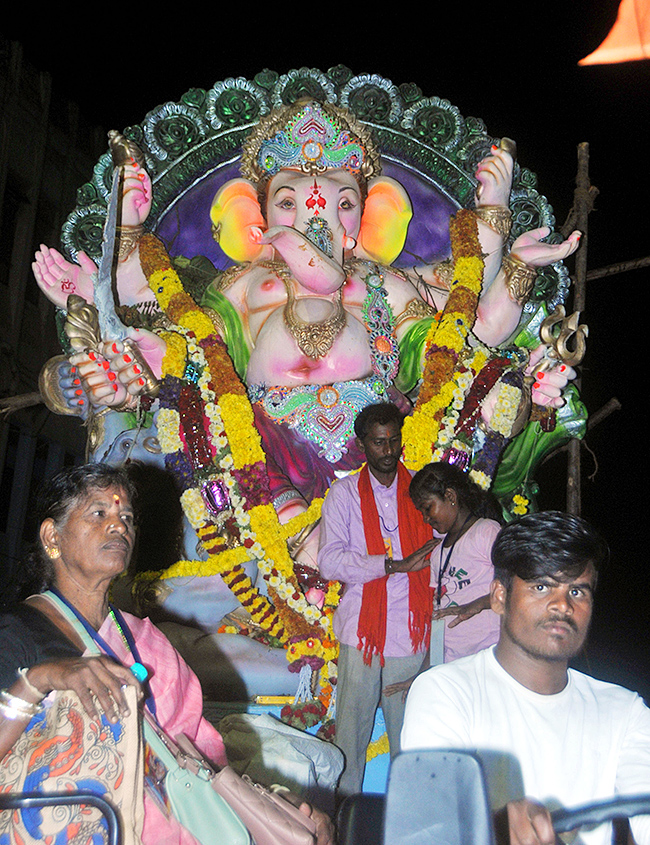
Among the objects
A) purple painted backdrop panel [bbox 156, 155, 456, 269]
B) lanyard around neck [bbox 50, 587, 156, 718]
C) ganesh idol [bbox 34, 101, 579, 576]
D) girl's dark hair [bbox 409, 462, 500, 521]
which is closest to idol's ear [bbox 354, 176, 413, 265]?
ganesh idol [bbox 34, 101, 579, 576]

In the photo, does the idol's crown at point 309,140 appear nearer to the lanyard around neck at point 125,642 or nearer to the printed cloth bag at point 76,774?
the lanyard around neck at point 125,642

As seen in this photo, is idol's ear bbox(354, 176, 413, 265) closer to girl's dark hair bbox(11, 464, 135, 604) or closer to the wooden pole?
the wooden pole

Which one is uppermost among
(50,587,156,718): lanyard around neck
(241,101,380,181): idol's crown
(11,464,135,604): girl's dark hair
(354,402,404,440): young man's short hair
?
(241,101,380,181): idol's crown

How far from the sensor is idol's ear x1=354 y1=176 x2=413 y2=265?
20.6 feet

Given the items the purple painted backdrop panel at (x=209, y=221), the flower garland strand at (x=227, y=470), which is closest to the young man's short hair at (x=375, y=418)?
the flower garland strand at (x=227, y=470)

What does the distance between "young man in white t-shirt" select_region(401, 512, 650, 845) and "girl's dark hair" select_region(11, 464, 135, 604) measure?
3.60 ft

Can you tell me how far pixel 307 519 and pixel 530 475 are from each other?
1.58m

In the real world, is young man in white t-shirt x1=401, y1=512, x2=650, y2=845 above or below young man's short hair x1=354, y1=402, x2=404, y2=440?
below

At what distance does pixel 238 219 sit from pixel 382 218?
0.94 m

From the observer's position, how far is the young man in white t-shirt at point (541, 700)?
2010mm

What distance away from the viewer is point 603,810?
1.39 metres

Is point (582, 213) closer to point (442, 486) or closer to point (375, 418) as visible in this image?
point (375, 418)

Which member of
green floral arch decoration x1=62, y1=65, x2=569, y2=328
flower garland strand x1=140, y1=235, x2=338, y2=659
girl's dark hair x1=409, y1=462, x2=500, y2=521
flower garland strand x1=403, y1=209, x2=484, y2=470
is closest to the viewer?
girl's dark hair x1=409, y1=462, x2=500, y2=521

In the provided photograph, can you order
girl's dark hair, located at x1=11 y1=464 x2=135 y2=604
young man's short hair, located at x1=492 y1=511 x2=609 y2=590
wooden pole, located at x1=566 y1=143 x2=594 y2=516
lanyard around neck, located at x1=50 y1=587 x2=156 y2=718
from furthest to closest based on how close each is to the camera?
1. wooden pole, located at x1=566 y1=143 x2=594 y2=516
2. girl's dark hair, located at x1=11 y1=464 x2=135 y2=604
3. lanyard around neck, located at x1=50 y1=587 x2=156 y2=718
4. young man's short hair, located at x1=492 y1=511 x2=609 y2=590
